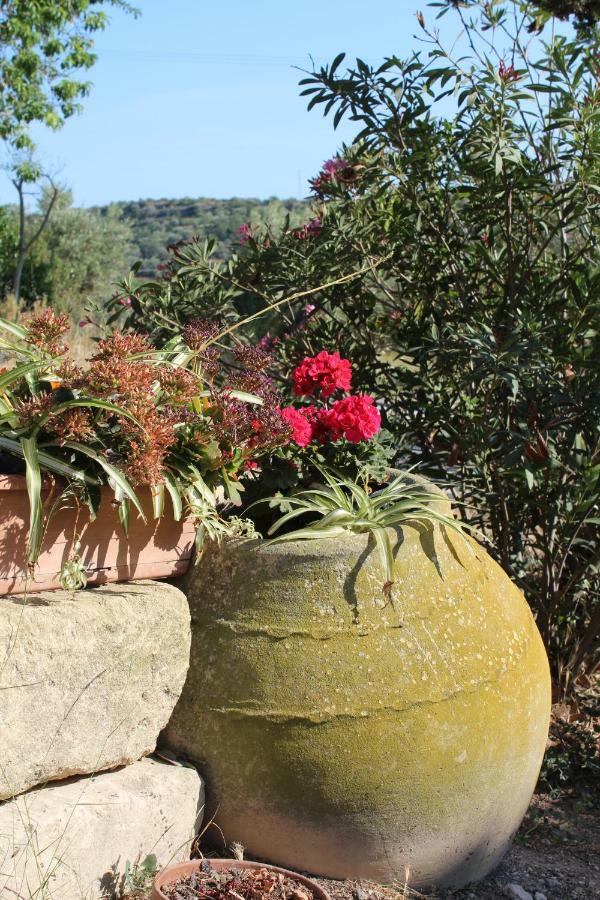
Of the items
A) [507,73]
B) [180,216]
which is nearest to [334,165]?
[507,73]

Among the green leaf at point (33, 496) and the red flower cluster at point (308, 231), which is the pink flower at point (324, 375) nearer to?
the red flower cluster at point (308, 231)

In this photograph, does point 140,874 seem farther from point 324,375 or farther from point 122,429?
point 324,375

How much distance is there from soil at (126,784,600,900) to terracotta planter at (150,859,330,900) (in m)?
0.03

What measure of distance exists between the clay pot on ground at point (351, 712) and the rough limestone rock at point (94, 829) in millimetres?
128

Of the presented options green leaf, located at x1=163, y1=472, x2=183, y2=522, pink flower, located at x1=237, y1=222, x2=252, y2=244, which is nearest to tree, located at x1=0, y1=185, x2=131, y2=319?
pink flower, located at x1=237, y1=222, x2=252, y2=244

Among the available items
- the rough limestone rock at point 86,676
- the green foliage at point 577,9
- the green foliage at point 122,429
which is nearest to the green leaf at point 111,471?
the green foliage at point 122,429

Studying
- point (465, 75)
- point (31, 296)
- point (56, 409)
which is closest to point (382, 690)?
point (56, 409)

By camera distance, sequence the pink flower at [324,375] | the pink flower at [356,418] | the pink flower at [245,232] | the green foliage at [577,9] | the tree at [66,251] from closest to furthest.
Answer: the pink flower at [356,418]
the pink flower at [324,375]
the green foliage at [577,9]
the pink flower at [245,232]
the tree at [66,251]

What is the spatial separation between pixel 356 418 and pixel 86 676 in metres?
1.24

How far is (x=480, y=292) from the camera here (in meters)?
4.08

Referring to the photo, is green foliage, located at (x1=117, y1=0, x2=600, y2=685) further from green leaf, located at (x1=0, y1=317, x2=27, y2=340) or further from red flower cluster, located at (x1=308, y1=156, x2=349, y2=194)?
green leaf, located at (x1=0, y1=317, x2=27, y2=340)

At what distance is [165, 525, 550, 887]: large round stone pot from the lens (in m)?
2.55

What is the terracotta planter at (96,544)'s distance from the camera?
2.40m

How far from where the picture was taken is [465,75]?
3490 millimetres
